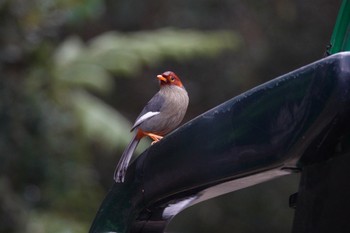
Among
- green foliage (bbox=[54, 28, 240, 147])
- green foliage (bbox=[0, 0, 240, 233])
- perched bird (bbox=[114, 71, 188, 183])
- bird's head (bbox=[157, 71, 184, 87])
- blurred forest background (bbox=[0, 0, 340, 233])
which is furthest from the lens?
green foliage (bbox=[54, 28, 240, 147])

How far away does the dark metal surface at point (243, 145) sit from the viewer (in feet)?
4.92

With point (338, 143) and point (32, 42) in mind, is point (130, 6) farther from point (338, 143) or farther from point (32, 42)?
point (338, 143)

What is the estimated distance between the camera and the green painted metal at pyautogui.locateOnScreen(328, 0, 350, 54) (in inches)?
71.6

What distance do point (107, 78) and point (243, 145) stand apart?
11.5 m

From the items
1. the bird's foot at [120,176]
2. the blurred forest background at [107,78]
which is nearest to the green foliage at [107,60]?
the blurred forest background at [107,78]

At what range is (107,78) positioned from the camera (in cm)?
1306

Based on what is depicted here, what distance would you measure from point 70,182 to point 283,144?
7323 millimetres

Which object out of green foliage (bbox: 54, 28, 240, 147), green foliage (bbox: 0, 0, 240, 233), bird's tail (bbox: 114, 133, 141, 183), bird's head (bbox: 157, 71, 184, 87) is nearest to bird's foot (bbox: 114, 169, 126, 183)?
bird's tail (bbox: 114, 133, 141, 183)

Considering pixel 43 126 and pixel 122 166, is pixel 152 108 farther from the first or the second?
pixel 43 126

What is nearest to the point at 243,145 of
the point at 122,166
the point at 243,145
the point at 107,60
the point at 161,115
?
the point at 243,145

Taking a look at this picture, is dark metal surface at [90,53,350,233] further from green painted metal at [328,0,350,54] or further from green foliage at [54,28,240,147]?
green foliage at [54,28,240,147]

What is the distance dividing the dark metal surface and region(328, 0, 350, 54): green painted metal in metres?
0.27

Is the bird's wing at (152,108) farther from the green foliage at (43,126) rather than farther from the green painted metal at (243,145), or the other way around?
the green foliage at (43,126)

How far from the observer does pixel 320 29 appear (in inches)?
529
